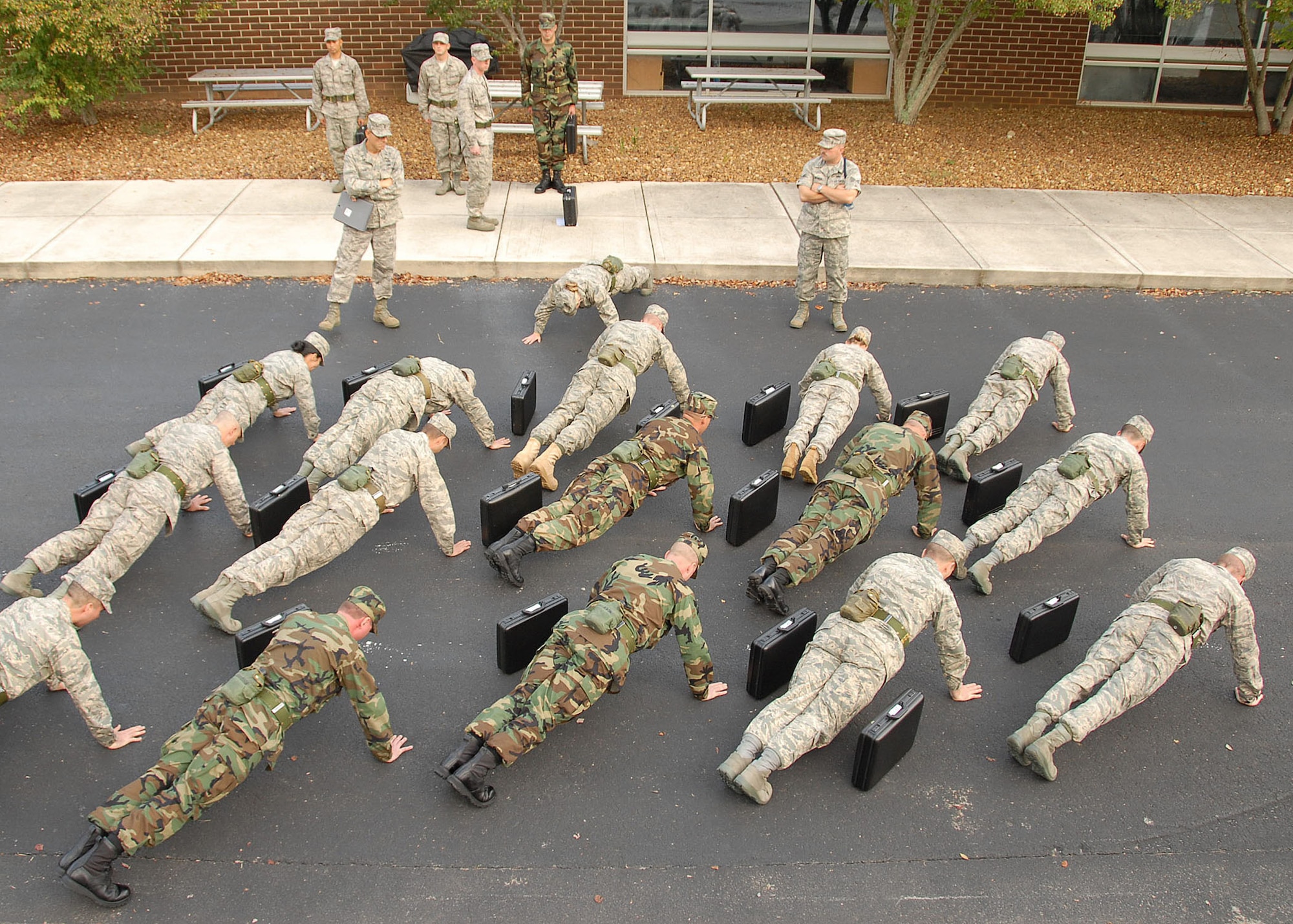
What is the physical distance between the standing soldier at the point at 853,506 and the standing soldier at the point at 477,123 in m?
6.36

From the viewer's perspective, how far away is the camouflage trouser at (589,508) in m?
7.02

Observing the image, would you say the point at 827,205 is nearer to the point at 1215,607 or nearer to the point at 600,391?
the point at 600,391

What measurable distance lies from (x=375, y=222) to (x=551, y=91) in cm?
397

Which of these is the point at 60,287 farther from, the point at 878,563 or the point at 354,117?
the point at 878,563

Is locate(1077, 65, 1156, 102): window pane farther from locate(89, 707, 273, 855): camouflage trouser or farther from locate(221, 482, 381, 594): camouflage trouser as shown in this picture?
locate(89, 707, 273, 855): camouflage trouser

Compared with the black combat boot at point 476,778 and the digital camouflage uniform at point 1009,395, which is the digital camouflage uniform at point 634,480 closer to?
the black combat boot at point 476,778

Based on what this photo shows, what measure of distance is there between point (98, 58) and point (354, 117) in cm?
432

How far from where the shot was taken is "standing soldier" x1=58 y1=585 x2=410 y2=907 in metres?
4.80

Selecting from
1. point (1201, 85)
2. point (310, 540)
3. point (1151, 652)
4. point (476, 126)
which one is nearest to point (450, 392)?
point (310, 540)

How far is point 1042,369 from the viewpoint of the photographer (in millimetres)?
8641

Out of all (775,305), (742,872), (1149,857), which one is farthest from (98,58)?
(1149,857)

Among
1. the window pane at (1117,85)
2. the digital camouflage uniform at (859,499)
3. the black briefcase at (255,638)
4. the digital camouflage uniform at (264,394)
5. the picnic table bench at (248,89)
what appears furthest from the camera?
the window pane at (1117,85)

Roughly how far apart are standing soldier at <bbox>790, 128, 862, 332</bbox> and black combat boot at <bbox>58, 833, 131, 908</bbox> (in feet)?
25.8

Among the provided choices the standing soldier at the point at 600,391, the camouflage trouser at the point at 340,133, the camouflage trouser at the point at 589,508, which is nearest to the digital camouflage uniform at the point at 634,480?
the camouflage trouser at the point at 589,508
